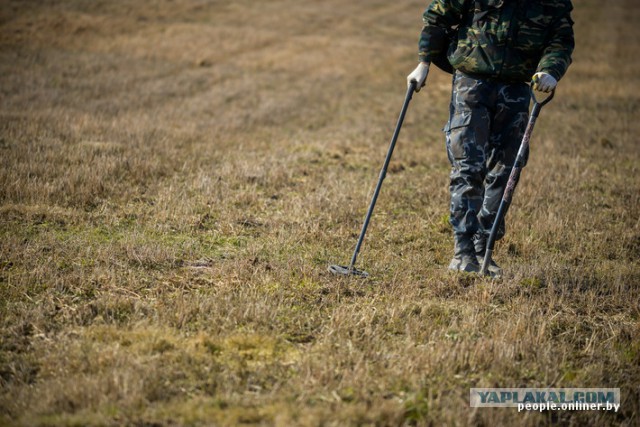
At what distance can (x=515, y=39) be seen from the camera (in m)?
5.02

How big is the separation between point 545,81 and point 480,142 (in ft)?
2.57

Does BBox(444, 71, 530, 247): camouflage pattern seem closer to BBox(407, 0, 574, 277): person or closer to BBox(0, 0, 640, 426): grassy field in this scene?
BBox(407, 0, 574, 277): person

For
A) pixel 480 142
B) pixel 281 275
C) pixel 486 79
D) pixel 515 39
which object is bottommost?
pixel 281 275

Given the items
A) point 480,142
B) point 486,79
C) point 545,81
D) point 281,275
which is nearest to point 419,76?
point 486,79

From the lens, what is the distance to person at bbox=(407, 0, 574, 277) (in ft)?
16.4

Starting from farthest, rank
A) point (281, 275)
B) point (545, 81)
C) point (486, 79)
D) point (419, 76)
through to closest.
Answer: point (419, 76)
point (486, 79)
point (281, 275)
point (545, 81)

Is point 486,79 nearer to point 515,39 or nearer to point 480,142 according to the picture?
point 515,39

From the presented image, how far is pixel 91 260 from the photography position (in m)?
5.13

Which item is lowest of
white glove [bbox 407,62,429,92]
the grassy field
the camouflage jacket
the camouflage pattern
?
the grassy field

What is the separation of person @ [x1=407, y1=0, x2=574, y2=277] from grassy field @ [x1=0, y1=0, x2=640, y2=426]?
649 mm

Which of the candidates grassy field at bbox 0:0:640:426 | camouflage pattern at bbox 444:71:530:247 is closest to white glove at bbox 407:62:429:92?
camouflage pattern at bbox 444:71:530:247

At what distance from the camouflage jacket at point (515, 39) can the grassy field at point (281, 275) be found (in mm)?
1862

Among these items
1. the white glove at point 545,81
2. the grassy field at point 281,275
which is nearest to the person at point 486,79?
the white glove at point 545,81

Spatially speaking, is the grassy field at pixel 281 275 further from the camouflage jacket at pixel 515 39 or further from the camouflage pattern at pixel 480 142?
the camouflage jacket at pixel 515 39
